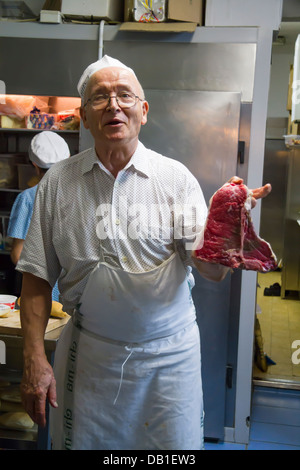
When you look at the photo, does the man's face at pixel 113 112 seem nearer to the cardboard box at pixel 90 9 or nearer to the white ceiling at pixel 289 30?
the cardboard box at pixel 90 9

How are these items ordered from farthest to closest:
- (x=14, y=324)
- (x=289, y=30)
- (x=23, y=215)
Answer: (x=289, y=30) → (x=23, y=215) → (x=14, y=324)

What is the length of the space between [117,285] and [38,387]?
38 cm

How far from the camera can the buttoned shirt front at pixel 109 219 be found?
1623mm

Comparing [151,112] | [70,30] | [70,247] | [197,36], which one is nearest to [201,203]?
[70,247]

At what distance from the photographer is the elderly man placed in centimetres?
161

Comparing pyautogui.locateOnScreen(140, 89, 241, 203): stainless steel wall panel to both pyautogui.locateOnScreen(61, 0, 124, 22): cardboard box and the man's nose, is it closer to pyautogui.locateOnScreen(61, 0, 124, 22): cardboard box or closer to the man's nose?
pyautogui.locateOnScreen(61, 0, 124, 22): cardboard box

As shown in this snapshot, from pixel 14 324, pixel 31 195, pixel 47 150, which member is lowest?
pixel 14 324

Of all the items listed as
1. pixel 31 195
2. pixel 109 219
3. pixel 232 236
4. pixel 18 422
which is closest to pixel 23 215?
pixel 31 195

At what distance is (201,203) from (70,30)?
2.01 metres

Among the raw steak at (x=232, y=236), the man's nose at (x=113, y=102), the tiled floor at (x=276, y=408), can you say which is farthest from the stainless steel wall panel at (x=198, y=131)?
the raw steak at (x=232, y=236)

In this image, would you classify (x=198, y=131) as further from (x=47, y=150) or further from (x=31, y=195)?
(x=31, y=195)

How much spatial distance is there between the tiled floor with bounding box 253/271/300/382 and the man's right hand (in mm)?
2239

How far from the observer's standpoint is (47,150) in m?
3.03

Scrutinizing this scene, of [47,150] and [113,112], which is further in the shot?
[47,150]
